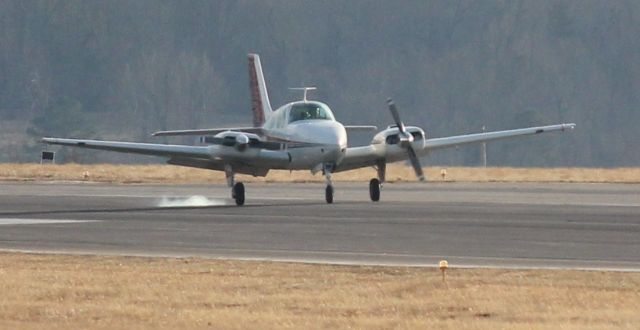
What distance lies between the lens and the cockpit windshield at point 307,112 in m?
39.8

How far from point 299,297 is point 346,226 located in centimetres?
1220

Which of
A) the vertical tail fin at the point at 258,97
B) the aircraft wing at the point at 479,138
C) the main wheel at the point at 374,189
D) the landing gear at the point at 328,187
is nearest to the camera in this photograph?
the landing gear at the point at 328,187

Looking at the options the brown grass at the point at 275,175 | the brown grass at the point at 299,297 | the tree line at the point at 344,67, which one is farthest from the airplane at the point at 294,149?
the tree line at the point at 344,67

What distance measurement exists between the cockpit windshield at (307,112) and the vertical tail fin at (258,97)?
535 cm

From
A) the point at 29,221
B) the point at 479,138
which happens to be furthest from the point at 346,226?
the point at 479,138

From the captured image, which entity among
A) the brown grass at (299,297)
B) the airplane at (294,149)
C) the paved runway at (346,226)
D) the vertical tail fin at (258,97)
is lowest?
the brown grass at (299,297)

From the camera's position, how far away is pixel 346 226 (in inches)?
Result: 1180

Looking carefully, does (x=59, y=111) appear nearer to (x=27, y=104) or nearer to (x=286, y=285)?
(x=27, y=104)

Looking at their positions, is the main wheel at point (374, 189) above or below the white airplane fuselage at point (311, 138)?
below

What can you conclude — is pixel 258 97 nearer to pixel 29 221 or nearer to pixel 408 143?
pixel 408 143

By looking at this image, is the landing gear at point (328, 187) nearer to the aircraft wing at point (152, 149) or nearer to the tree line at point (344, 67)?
the aircraft wing at point (152, 149)

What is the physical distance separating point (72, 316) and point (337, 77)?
15469 cm

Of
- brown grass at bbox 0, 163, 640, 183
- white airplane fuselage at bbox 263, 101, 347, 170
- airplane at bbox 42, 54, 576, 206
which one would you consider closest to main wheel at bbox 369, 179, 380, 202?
airplane at bbox 42, 54, 576, 206

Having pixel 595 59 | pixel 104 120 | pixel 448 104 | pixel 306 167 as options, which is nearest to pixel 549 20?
pixel 595 59
